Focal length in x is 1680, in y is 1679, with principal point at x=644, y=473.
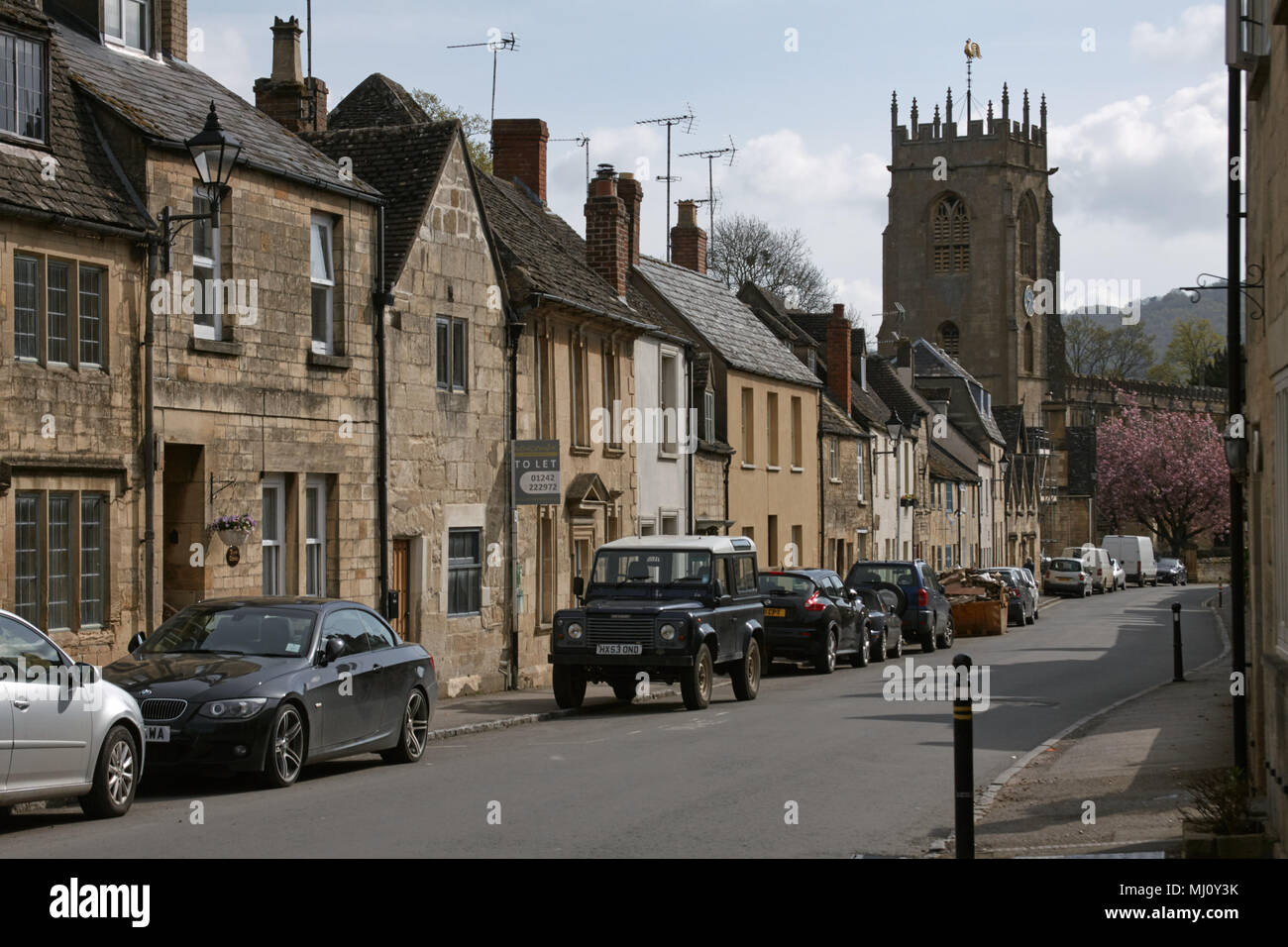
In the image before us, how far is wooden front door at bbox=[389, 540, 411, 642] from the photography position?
2330cm

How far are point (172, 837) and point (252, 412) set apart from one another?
974 cm

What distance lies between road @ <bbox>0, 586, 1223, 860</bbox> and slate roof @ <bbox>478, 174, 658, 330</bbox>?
8020 mm

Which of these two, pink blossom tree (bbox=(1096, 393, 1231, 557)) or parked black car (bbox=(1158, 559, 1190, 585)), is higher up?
pink blossom tree (bbox=(1096, 393, 1231, 557))

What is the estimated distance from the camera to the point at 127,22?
2148cm

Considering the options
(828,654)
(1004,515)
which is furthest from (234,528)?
(1004,515)

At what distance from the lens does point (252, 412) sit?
65.4 ft

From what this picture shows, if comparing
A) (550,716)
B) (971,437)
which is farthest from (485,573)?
(971,437)

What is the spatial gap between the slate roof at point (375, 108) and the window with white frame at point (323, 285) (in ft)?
26.0

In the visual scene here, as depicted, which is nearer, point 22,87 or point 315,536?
point 22,87

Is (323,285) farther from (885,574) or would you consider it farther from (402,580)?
(885,574)

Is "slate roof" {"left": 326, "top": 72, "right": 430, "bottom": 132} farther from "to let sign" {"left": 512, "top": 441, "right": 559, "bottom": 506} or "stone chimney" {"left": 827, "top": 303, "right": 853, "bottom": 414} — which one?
"stone chimney" {"left": 827, "top": 303, "right": 853, "bottom": 414}

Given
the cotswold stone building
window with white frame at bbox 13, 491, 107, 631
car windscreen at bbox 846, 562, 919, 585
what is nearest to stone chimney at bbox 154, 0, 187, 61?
the cotswold stone building

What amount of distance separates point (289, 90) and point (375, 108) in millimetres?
3367
